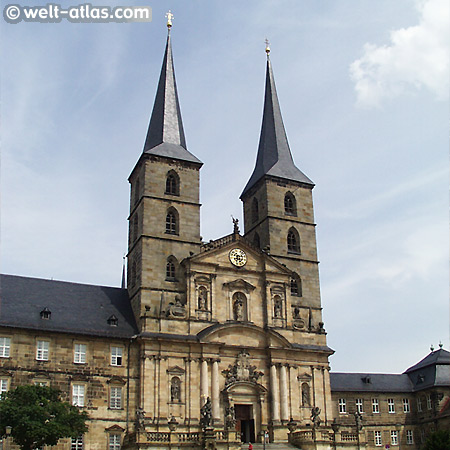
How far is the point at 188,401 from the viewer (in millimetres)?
43719

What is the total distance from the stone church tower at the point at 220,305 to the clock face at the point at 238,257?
8 cm

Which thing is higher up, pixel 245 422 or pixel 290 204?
pixel 290 204

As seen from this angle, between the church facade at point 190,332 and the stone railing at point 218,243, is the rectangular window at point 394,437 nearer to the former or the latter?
the church facade at point 190,332

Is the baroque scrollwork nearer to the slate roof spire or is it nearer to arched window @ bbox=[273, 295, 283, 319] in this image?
arched window @ bbox=[273, 295, 283, 319]

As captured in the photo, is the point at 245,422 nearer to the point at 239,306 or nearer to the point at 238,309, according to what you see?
the point at 238,309

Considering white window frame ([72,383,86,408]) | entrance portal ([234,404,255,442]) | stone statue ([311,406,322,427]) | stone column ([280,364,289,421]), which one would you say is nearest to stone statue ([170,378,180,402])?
entrance portal ([234,404,255,442])

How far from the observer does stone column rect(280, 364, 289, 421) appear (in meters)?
45.8

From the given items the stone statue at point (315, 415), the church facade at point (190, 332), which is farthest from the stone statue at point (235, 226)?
the stone statue at point (315, 415)

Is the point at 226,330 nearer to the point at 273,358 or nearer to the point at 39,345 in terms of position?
the point at 273,358

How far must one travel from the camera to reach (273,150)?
189 ft

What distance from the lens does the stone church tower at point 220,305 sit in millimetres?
44156

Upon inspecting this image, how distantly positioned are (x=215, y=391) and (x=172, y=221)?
13.1 m

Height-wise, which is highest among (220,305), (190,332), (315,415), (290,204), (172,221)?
→ (290,204)

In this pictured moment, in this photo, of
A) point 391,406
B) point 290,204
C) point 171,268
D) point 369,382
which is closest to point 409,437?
point 391,406
